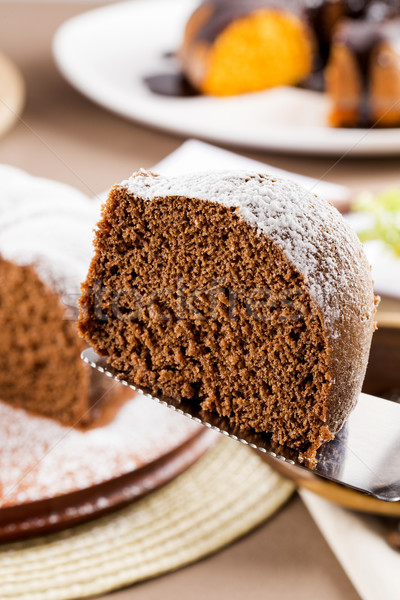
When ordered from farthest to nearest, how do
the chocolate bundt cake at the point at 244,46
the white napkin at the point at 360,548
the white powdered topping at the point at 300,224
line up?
the chocolate bundt cake at the point at 244,46 < the white napkin at the point at 360,548 < the white powdered topping at the point at 300,224

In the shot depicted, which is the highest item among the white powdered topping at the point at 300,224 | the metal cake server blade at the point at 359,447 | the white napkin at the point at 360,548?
the white powdered topping at the point at 300,224

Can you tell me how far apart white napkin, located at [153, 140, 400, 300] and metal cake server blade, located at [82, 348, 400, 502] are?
0.79m

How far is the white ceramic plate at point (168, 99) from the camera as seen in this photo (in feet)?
7.09

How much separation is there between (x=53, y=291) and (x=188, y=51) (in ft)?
4.77

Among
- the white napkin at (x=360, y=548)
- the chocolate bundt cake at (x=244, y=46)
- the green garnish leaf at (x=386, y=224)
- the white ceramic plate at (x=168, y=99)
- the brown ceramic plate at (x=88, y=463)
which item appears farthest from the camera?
the chocolate bundt cake at (x=244, y=46)

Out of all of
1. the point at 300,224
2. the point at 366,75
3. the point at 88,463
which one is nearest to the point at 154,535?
the point at 88,463

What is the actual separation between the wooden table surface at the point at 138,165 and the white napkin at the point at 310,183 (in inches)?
2.9

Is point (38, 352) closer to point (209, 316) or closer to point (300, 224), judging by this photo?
point (209, 316)

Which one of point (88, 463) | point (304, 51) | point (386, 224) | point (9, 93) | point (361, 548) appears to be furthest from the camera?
point (304, 51)

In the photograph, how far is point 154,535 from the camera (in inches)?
41.2

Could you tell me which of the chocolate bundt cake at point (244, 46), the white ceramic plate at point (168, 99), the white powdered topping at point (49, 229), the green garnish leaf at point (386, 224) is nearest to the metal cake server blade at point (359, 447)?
the white powdered topping at point (49, 229)

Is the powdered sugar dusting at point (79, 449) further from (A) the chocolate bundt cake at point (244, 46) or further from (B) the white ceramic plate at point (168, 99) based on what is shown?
(A) the chocolate bundt cake at point (244, 46)

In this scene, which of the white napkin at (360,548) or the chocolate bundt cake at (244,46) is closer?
the white napkin at (360,548)

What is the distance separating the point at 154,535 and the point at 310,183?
45.9 inches
